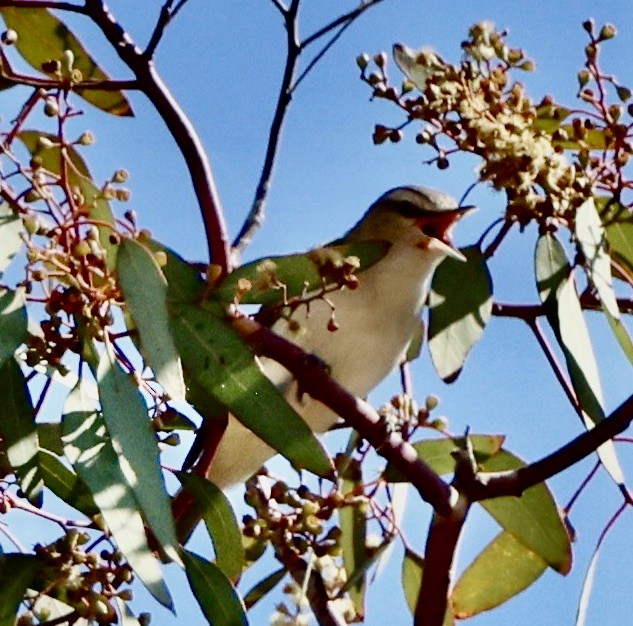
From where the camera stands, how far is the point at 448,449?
7.56 ft

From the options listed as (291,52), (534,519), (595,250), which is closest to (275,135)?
(291,52)

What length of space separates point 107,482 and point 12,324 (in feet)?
0.77

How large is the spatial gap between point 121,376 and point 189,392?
31cm

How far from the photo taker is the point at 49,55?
236 cm

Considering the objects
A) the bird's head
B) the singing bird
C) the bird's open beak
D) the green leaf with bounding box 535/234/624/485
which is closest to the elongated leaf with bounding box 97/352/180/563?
the green leaf with bounding box 535/234/624/485

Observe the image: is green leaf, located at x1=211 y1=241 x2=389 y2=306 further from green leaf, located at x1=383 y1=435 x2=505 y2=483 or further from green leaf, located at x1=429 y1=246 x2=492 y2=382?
green leaf, located at x1=383 y1=435 x2=505 y2=483

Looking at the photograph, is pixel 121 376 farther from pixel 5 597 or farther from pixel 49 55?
pixel 49 55

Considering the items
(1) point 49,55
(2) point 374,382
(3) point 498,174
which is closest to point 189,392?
(3) point 498,174

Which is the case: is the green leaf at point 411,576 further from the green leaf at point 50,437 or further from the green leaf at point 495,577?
the green leaf at point 50,437

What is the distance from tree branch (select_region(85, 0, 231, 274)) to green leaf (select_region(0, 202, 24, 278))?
1.09 ft

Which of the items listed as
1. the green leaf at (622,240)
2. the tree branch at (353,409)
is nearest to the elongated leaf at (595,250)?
the green leaf at (622,240)

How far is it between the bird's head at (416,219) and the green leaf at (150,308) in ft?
4.04

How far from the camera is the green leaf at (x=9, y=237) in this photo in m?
1.76

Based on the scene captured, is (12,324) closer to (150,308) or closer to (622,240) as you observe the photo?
(150,308)
